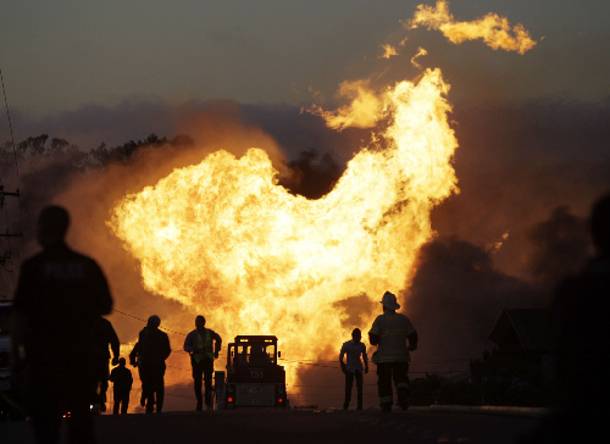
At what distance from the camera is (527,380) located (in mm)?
42156

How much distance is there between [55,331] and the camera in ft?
30.6

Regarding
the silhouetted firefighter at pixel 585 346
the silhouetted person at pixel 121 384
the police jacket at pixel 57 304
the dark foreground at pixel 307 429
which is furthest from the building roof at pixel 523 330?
the silhouetted firefighter at pixel 585 346

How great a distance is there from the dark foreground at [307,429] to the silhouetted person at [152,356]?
310 cm

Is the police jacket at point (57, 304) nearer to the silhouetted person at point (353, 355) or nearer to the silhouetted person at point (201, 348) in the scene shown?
the silhouetted person at point (201, 348)

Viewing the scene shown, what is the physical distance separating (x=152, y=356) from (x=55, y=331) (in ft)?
58.1

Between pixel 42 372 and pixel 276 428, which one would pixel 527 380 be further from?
pixel 42 372

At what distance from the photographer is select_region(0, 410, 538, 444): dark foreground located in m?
16.3

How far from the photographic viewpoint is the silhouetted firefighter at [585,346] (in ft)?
19.4

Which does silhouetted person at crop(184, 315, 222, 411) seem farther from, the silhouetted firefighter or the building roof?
the building roof

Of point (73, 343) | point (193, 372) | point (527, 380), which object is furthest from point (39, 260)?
point (527, 380)

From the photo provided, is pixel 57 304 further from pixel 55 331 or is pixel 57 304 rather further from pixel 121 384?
pixel 121 384

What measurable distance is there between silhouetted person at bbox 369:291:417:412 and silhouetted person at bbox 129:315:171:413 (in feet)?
15.6

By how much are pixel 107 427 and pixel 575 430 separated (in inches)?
595

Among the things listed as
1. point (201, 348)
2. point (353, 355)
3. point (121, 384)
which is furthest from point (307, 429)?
point (121, 384)
